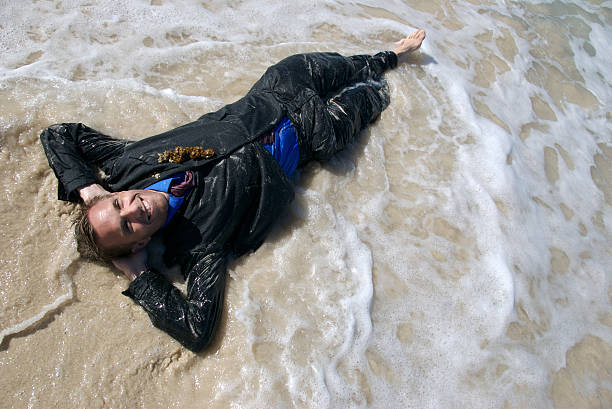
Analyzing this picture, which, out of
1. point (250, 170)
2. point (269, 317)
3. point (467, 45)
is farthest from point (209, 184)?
point (467, 45)

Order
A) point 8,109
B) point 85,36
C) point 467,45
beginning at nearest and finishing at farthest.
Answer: point 8,109
point 85,36
point 467,45

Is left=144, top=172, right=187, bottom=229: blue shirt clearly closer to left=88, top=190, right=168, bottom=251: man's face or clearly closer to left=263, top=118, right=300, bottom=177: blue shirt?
left=88, top=190, right=168, bottom=251: man's face

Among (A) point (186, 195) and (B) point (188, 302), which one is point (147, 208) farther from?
(B) point (188, 302)

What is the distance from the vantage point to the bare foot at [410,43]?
16.0ft

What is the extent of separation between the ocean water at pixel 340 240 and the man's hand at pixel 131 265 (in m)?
0.19

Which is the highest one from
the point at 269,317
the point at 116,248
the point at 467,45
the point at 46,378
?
the point at 467,45

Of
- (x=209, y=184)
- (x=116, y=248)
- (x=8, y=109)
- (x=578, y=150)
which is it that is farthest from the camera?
(x=578, y=150)

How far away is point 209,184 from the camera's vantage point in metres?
2.95

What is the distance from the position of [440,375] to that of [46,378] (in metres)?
2.70

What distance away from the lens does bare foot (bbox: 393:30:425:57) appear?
487 cm

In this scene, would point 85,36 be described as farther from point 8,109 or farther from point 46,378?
point 46,378

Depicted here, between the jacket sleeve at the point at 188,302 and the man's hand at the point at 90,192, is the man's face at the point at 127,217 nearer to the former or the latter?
the man's hand at the point at 90,192

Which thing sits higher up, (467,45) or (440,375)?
(467,45)

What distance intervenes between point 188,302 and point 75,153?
4.52ft
